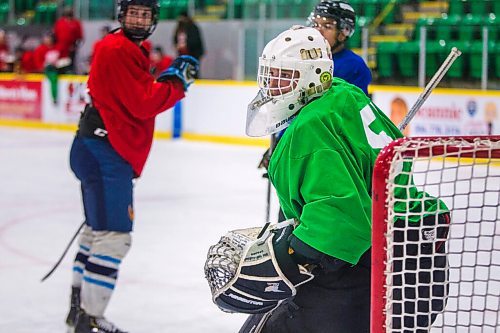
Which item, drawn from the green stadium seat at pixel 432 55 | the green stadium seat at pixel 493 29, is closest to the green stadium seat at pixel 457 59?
the green stadium seat at pixel 432 55

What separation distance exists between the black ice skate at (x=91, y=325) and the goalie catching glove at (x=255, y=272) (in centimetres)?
139

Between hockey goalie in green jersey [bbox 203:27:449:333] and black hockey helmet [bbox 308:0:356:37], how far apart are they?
4.74 ft

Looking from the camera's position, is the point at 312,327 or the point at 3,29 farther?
the point at 3,29

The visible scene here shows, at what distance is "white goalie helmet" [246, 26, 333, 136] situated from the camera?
6.93ft

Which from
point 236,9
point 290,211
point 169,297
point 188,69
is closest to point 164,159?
point 236,9

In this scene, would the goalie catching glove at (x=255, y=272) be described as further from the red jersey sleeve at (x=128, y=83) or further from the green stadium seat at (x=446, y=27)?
the green stadium seat at (x=446, y=27)

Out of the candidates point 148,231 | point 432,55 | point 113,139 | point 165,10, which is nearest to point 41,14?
point 165,10

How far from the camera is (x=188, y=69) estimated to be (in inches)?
137

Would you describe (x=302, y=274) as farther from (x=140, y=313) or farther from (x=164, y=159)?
(x=164, y=159)

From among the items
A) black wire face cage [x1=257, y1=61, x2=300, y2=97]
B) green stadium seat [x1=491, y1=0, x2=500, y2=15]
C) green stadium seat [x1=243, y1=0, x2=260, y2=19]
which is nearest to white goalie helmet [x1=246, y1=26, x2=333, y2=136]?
black wire face cage [x1=257, y1=61, x2=300, y2=97]

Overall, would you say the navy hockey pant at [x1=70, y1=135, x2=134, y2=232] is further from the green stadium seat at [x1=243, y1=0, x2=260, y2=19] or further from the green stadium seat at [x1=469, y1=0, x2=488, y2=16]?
the green stadium seat at [x1=243, y1=0, x2=260, y2=19]

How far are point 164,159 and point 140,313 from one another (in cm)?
522

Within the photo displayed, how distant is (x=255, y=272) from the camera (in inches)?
79.5

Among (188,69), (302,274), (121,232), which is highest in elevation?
(188,69)
